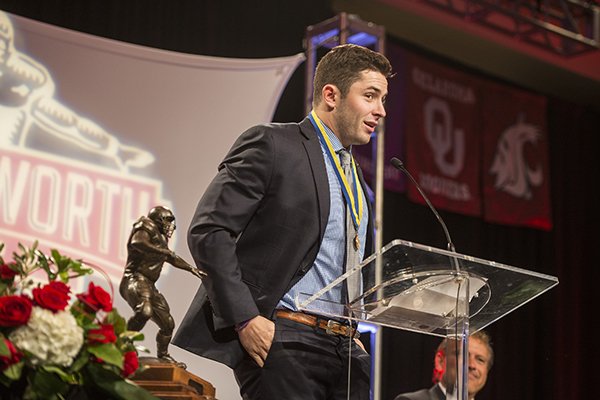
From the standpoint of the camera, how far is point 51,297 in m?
1.84

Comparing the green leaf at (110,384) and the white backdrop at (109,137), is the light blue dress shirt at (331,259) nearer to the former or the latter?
the green leaf at (110,384)

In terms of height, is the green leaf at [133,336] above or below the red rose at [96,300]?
below

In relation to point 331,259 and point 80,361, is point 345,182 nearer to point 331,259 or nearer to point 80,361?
point 331,259

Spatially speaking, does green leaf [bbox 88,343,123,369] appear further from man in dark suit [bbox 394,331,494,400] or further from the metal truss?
the metal truss

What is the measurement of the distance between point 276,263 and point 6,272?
0.70m

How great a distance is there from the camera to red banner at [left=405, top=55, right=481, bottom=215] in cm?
696

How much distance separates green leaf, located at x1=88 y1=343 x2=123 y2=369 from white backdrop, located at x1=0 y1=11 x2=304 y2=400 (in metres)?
2.52

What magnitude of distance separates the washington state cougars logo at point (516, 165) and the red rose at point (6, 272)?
19.2 ft

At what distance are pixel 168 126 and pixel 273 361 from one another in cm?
272

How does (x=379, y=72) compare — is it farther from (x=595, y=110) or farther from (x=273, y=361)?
(x=595, y=110)

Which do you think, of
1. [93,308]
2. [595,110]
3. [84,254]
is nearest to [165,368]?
[93,308]

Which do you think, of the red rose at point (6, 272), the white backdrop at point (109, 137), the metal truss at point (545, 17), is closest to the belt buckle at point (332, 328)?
the red rose at point (6, 272)

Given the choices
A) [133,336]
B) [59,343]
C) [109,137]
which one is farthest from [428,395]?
[59,343]

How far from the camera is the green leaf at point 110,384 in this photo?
1.89m
